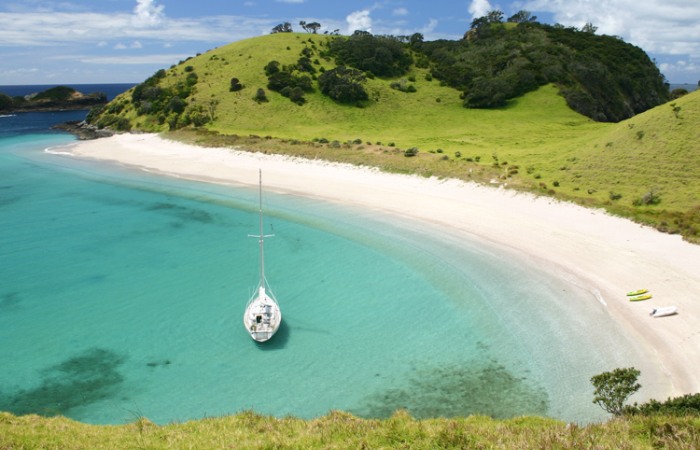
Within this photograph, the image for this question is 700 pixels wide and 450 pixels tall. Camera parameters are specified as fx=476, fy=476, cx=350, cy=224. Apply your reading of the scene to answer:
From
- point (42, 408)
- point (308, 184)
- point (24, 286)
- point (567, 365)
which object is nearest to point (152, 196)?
point (308, 184)

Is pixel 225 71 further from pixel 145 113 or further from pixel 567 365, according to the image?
pixel 567 365

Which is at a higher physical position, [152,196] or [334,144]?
[334,144]

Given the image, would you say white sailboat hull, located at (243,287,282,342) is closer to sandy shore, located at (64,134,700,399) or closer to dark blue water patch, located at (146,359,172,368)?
dark blue water patch, located at (146,359,172,368)

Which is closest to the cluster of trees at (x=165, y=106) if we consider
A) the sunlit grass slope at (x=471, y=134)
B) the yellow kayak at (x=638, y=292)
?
the sunlit grass slope at (x=471, y=134)

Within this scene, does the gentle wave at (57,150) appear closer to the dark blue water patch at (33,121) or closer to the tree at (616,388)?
the dark blue water patch at (33,121)

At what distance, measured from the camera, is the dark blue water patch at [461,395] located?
1827 centimetres

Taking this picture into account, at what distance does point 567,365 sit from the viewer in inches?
817

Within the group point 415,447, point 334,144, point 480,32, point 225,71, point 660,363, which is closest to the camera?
point 415,447

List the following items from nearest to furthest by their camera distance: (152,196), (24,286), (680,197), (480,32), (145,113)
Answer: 1. (24,286)
2. (680,197)
3. (152,196)
4. (145,113)
5. (480,32)

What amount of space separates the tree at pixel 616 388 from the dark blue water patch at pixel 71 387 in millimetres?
18836

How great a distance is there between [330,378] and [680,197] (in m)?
31.9

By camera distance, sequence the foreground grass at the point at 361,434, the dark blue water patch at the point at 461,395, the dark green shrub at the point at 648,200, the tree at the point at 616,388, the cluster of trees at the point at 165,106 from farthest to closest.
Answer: the cluster of trees at the point at 165,106 → the dark green shrub at the point at 648,200 → the dark blue water patch at the point at 461,395 → the tree at the point at 616,388 → the foreground grass at the point at 361,434

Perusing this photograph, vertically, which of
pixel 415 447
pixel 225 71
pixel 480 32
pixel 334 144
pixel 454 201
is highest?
pixel 480 32

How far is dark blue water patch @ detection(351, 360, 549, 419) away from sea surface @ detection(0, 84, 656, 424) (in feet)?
0.23
